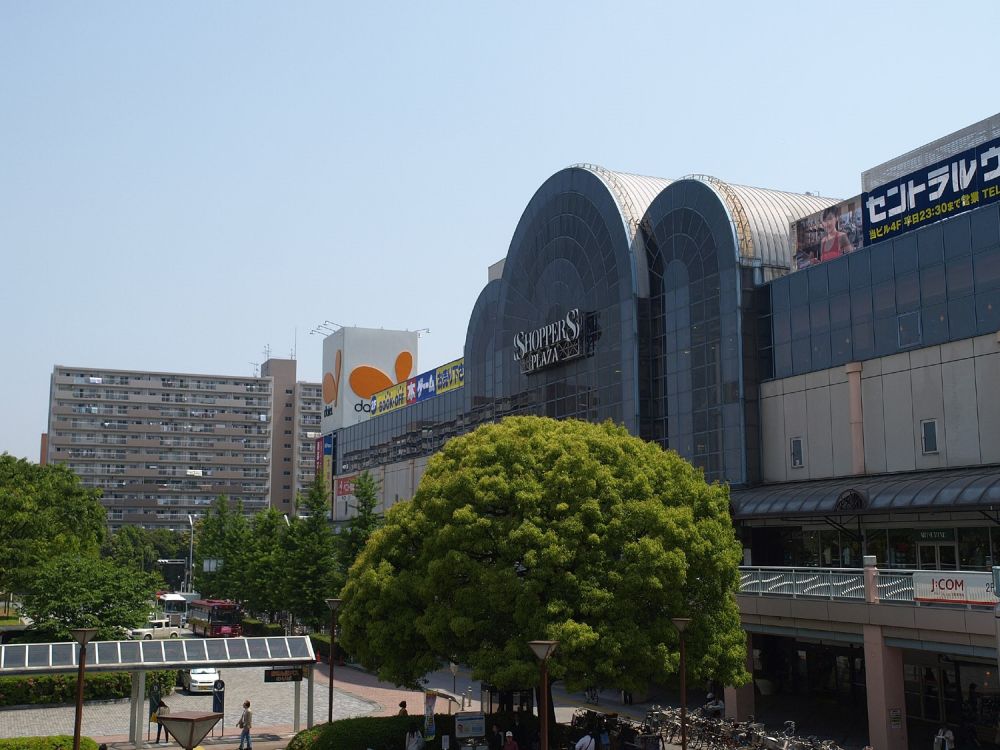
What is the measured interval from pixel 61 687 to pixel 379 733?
20231 mm

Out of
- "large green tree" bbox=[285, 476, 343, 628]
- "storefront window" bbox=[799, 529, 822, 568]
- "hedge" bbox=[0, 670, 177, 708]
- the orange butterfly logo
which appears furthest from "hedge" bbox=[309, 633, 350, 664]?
the orange butterfly logo

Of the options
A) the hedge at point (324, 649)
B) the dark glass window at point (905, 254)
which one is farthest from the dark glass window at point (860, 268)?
the hedge at point (324, 649)

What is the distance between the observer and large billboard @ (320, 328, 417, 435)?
125 metres

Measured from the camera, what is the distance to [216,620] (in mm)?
84375

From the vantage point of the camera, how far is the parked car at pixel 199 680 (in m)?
51.5

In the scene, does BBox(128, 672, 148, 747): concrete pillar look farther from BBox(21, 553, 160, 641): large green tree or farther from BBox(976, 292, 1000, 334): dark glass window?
BBox(976, 292, 1000, 334): dark glass window

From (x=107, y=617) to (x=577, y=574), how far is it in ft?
102

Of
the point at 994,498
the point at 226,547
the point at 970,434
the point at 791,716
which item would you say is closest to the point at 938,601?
the point at 994,498

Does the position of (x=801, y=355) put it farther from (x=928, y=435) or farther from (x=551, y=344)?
(x=551, y=344)

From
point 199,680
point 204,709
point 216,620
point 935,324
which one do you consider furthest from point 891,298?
point 216,620

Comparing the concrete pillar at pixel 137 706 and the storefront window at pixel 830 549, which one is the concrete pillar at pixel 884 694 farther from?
the concrete pillar at pixel 137 706

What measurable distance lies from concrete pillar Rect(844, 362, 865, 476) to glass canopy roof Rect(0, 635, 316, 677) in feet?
77.5

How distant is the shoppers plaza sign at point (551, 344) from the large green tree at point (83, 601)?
26.4m

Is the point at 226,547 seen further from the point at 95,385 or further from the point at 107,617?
the point at 95,385
